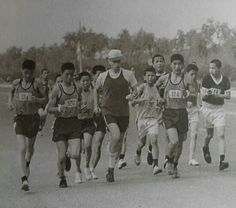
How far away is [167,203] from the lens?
191 inches

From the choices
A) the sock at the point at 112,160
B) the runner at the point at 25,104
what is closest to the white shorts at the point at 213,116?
the sock at the point at 112,160

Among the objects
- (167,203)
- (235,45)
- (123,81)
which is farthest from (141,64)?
(167,203)

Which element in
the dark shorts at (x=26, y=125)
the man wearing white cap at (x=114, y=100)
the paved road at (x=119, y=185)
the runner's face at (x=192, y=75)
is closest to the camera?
the paved road at (x=119, y=185)

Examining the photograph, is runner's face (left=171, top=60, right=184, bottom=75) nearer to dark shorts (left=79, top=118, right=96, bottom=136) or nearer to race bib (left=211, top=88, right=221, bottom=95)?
race bib (left=211, top=88, right=221, bottom=95)

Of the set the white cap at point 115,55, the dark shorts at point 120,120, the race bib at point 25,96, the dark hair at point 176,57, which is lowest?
the dark shorts at point 120,120

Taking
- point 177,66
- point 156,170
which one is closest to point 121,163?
point 156,170

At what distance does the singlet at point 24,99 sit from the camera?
5.06m

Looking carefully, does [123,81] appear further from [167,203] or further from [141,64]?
[167,203]

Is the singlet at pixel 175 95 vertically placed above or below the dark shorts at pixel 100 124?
above

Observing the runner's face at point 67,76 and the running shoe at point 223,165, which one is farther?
the running shoe at point 223,165

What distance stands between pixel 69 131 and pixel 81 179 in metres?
0.37

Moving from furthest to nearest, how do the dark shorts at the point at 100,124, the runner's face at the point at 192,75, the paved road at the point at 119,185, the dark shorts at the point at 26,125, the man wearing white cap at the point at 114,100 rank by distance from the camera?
the dark shorts at the point at 100,124 < the runner's face at the point at 192,75 < the man wearing white cap at the point at 114,100 < the dark shorts at the point at 26,125 < the paved road at the point at 119,185

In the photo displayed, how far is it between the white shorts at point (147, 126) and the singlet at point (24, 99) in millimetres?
877

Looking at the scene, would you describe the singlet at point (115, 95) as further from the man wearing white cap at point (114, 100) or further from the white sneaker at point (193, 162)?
the white sneaker at point (193, 162)
